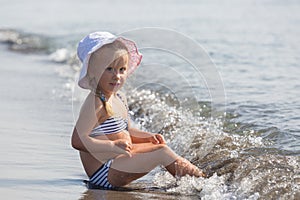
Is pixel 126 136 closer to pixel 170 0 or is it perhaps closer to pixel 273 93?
pixel 273 93

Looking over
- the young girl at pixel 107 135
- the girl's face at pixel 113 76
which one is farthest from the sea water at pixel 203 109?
the girl's face at pixel 113 76

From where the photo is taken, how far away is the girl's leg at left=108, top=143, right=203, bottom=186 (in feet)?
14.8

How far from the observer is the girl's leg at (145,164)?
14.8 ft

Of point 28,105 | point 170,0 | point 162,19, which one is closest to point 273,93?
point 28,105

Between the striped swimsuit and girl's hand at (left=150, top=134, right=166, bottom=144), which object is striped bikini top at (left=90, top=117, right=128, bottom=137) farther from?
girl's hand at (left=150, top=134, right=166, bottom=144)

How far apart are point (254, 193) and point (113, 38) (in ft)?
4.83

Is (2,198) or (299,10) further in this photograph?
(299,10)

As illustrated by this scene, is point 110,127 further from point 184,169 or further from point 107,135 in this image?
point 184,169

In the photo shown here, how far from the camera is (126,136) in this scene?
4.72 metres

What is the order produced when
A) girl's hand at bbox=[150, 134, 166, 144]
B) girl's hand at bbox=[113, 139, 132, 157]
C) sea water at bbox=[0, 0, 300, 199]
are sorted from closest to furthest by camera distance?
girl's hand at bbox=[113, 139, 132, 157]
sea water at bbox=[0, 0, 300, 199]
girl's hand at bbox=[150, 134, 166, 144]

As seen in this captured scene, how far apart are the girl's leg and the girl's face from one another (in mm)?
498

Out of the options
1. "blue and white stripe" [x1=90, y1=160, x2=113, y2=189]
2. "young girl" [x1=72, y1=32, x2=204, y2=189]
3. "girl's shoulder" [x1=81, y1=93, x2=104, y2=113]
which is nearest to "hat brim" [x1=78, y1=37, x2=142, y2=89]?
"young girl" [x1=72, y1=32, x2=204, y2=189]

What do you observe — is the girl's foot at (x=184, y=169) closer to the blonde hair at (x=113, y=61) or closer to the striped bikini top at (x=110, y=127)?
the striped bikini top at (x=110, y=127)

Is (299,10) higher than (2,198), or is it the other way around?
(2,198)
